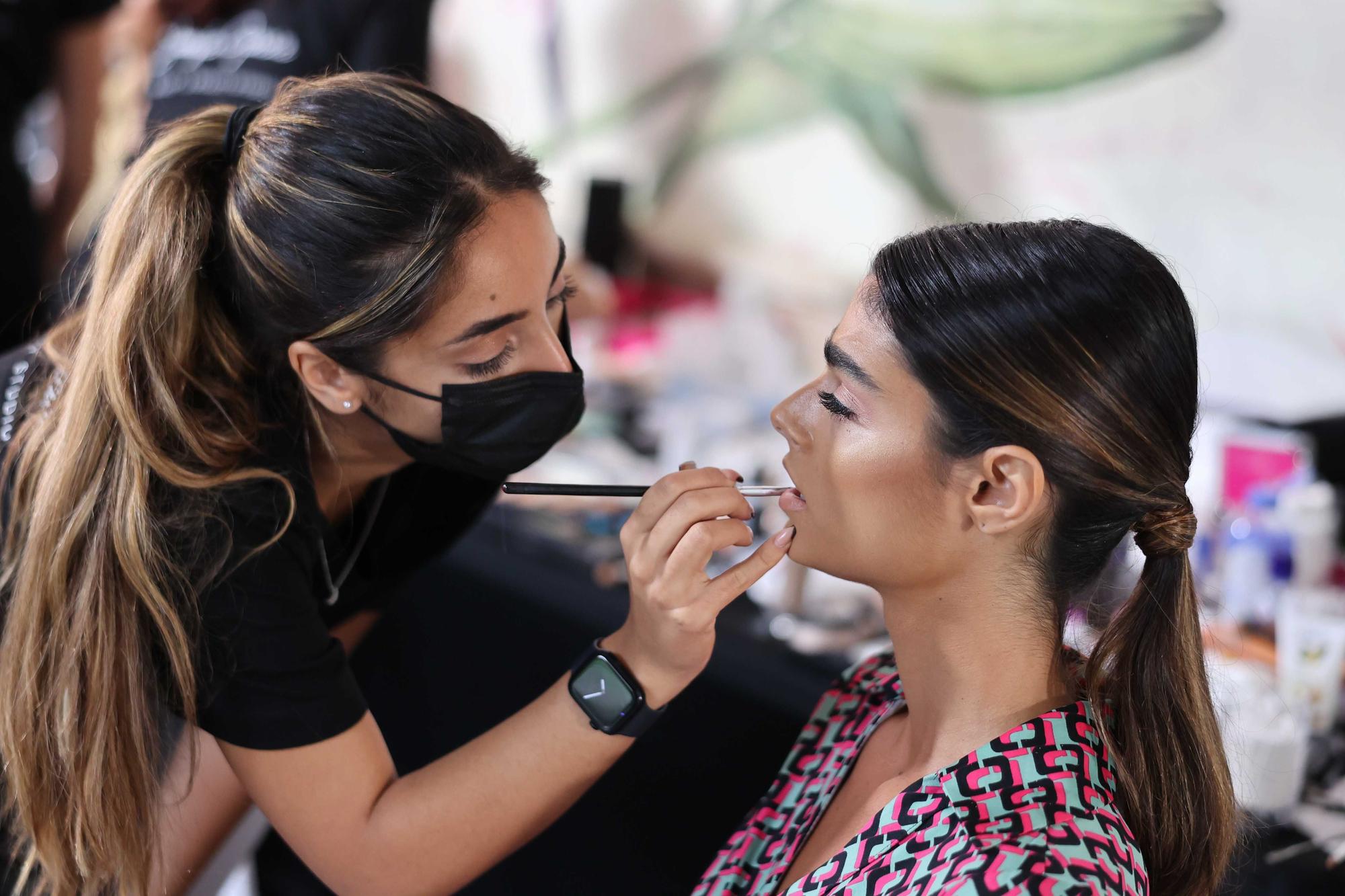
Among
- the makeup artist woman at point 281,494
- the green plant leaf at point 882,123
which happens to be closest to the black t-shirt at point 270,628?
the makeup artist woman at point 281,494

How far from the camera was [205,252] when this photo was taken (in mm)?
1146

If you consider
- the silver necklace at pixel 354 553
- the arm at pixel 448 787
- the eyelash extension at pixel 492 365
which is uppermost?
the eyelash extension at pixel 492 365

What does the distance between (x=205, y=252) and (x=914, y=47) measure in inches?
58.9

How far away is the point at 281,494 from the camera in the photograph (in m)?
1.13

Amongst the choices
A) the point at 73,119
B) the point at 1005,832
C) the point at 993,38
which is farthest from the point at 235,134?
the point at 73,119

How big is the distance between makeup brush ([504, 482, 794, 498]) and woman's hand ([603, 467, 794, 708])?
1.8 inches

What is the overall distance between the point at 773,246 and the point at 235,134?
1.52 metres

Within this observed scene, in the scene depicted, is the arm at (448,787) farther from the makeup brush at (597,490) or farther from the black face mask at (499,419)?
the black face mask at (499,419)

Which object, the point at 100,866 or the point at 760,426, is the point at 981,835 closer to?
the point at 100,866

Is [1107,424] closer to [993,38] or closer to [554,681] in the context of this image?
[554,681]

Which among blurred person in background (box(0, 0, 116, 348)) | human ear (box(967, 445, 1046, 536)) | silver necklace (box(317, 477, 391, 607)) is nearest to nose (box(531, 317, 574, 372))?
silver necklace (box(317, 477, 391, 607))

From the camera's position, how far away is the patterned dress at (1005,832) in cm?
78

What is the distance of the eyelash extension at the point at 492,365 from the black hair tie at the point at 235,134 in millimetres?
331

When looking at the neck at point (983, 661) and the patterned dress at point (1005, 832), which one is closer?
the patterned dress at point (1005, 832)
